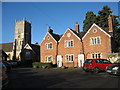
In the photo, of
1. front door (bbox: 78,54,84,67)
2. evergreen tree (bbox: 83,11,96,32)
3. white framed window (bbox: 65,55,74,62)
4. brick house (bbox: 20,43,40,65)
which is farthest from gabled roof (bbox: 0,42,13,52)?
front door (bbox: 78,54,84,67)

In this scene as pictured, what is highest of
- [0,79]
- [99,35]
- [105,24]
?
[105,24]

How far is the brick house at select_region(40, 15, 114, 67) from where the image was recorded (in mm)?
30016

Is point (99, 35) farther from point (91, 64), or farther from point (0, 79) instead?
point (0, 79)

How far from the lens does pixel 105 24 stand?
48.9 meters

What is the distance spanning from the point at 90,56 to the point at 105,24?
21324 millimetres

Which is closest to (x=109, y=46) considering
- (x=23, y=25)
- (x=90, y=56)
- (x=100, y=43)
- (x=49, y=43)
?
(x=100, y=43)

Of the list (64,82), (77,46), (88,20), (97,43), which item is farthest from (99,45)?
(88,20)

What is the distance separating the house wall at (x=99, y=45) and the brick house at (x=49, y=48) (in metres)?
7.20

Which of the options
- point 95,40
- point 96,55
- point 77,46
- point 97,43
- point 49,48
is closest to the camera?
point 96,55

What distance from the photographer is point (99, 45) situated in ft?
99.8

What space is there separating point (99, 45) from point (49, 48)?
469 inches

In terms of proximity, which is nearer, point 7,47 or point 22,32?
point 7,47

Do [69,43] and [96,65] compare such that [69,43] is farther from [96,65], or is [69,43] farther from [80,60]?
[96,65]

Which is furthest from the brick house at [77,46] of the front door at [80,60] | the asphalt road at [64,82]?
the asphalt road at [64,82]
